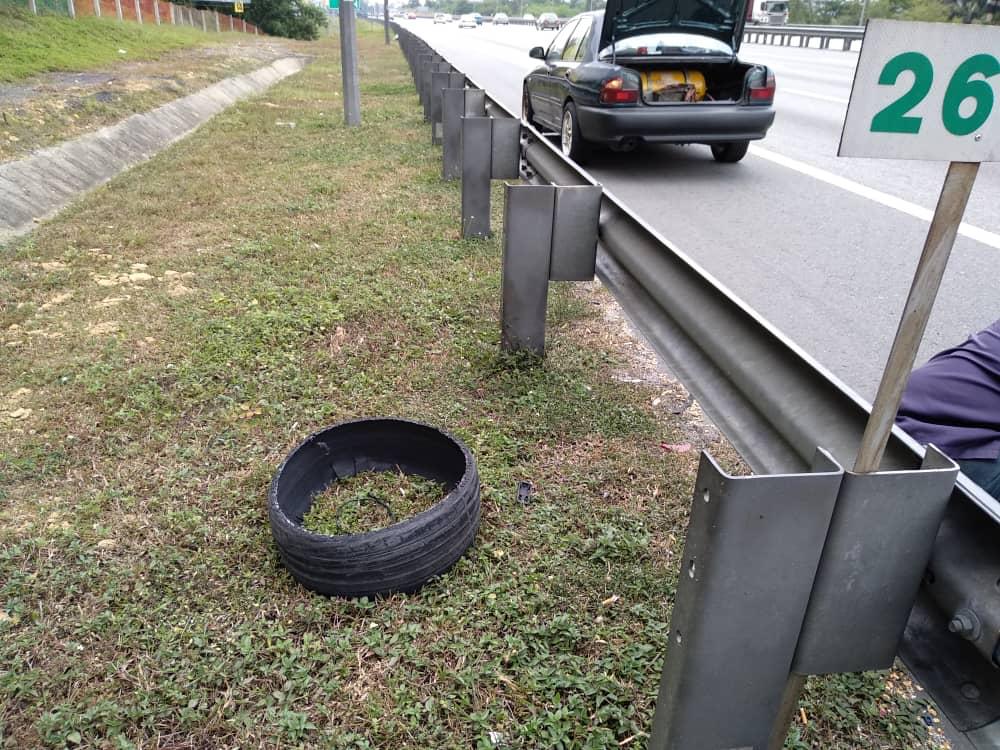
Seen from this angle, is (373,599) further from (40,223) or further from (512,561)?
(40,223)

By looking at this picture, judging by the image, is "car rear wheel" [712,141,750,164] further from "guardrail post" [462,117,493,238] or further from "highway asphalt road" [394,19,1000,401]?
"guardrail post" [462,117,493,238]

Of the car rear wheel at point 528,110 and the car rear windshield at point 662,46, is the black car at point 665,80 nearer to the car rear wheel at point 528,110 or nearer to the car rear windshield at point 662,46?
the car rear windshield at point 662,46

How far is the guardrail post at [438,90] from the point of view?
9203mm

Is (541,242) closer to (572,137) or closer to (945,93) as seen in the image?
(945,93)

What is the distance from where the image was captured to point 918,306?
1417 millimetres

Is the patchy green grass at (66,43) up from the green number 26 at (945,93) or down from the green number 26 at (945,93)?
down

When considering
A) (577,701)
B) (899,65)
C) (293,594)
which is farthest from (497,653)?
(899,65)

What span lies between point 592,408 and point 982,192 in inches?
261

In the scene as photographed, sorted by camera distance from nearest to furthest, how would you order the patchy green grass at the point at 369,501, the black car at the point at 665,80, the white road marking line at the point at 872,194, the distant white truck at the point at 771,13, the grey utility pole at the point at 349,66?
the patchy green grass at the point at 369,501 → the white road marking line at the point at 872,194 → the black car at the point at 665,80 → the grey utility pole at the point at 349,66 → the distant white truck at the point at 771,13

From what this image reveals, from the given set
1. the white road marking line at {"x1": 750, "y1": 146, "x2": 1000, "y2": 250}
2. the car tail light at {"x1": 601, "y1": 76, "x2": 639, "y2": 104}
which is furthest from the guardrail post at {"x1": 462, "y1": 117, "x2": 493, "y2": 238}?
the car tail light at {"x1": 601, "y1": 76, "x2": 639, "y2": 104}

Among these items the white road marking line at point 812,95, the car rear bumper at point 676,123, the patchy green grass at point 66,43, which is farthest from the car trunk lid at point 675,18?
the patchy green grass at point 66,43


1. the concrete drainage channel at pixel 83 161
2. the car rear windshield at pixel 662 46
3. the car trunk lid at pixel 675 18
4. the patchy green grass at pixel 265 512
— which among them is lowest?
the concrete drainage channel at pixel 83 161

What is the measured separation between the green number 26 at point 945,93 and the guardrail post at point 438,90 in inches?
330

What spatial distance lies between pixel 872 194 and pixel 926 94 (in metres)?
7.51
